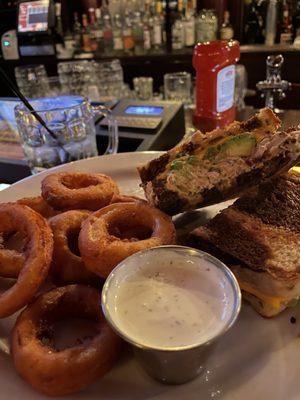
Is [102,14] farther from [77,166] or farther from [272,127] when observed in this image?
[272,127]

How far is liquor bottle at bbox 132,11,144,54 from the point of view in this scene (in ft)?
18.9

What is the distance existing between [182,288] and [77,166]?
1.22 meters

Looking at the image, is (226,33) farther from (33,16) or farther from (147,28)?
(33,16)

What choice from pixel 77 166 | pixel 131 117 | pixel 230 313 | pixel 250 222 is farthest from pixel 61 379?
pixel 131 117

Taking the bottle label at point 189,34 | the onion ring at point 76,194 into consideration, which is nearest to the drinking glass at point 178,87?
the bottle label at point 189,34

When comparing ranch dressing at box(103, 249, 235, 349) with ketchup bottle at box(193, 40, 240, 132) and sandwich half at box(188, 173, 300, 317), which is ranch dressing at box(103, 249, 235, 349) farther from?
ketchup bottle at box(193, 40, 240, 132)

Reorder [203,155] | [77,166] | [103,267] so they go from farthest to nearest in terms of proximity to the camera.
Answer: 1. [77,166]
2. [203,155]
3. [103,267]

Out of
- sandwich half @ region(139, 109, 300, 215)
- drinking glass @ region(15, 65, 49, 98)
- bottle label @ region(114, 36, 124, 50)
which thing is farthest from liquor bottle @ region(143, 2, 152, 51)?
sandwich half @ region(139, 109, 300, 215)

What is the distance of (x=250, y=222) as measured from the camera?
1.71m

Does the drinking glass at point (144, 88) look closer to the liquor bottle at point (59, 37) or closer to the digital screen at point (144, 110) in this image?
the digital screen at point (144, 110)

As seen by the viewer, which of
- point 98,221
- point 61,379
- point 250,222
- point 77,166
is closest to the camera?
point 61,379

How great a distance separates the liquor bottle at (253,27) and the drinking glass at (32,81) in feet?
9.56

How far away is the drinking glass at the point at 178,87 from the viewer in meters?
4.17

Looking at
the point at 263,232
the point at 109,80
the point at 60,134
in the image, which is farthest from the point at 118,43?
the point at 263,232
